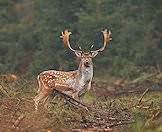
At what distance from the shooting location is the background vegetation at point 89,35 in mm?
21797

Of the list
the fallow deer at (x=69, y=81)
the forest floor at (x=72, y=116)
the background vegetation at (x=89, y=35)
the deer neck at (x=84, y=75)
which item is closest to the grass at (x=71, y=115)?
the forest floor at (x=72, y=116)

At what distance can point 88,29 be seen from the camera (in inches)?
885

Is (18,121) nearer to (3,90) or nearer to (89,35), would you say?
(3,90)

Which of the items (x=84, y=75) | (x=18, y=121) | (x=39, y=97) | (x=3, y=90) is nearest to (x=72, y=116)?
(x=18, y=121)

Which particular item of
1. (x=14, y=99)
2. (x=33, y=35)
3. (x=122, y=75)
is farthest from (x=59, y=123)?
(x=33, y=35)

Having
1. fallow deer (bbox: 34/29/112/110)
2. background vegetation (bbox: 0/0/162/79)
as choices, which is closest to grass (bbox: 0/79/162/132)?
fallow deer (bbox: 34/29/112/110)

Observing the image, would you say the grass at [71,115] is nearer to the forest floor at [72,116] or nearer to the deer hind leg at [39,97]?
the forest floor at [72,116]

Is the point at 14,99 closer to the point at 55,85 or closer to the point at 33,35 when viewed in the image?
the point at 55,85

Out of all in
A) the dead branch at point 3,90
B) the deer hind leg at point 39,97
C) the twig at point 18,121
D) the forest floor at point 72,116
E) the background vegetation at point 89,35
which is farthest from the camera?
the background vegetation at point 89,35

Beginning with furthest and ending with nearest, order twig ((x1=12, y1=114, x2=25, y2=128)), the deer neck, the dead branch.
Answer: the dead branch, the deer neck, twig ((x1=12, y1=114, x2=25, y2=128))

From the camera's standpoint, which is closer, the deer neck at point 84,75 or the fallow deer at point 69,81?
the fallow deer at point 69,81

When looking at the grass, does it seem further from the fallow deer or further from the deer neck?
the deer neck

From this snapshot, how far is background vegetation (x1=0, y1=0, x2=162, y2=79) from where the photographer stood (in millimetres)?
21797

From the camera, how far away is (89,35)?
22297mm
